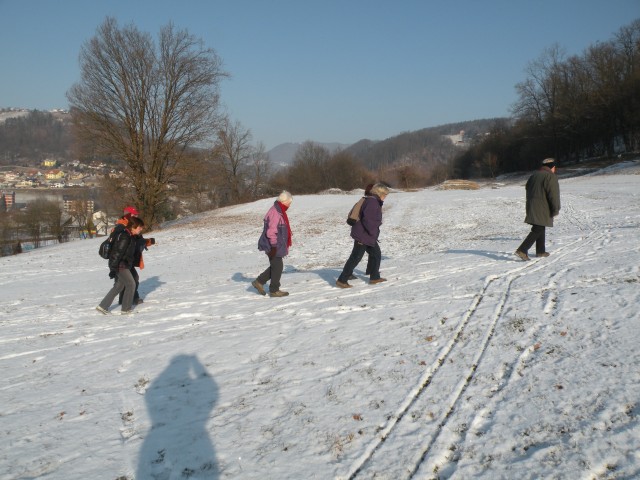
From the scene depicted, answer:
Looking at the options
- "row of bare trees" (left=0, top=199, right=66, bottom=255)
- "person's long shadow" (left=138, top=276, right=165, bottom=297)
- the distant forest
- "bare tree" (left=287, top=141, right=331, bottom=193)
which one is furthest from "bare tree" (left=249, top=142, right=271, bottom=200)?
"person's long shadow" (left=138, top=276, right=165, bottom=297)

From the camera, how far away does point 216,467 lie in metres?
3.50

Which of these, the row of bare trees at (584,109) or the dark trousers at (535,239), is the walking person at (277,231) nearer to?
the dark trousers at (535,239)

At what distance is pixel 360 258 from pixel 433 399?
4.54 meters

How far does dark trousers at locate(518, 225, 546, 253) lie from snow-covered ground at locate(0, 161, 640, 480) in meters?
0.35

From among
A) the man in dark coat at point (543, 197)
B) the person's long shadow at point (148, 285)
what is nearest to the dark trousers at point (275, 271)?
the person's long shadow at point (148, 285)

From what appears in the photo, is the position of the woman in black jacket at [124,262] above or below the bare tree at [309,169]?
below

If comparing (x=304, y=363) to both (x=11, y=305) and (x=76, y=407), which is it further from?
(x=11, y=305)

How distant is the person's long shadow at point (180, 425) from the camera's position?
3.52 m

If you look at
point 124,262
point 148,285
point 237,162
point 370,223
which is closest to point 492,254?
point 370,223

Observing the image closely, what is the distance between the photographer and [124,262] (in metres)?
7.73

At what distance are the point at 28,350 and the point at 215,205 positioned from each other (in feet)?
156

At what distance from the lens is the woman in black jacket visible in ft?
25.0

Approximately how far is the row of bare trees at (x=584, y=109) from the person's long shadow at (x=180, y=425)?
59664mm

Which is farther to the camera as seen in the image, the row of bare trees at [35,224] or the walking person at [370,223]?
the row of bare trees at [35,224]
